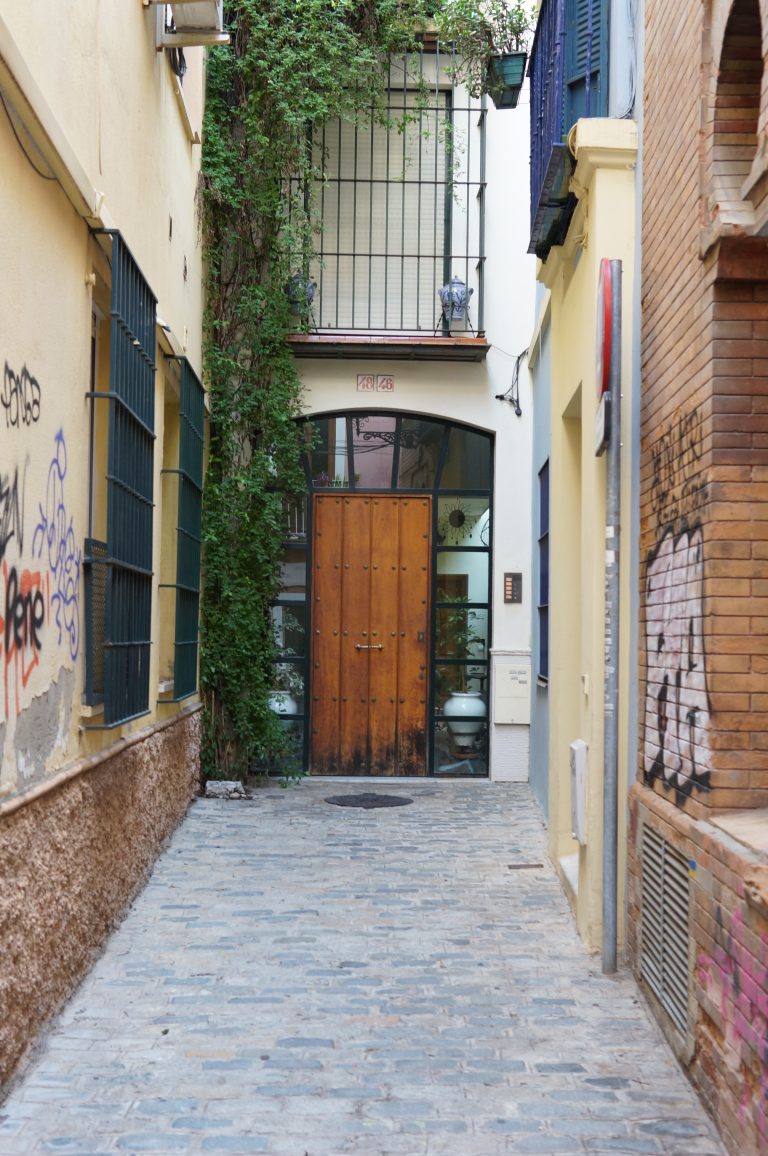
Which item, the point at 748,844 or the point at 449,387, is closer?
the point at 748,844

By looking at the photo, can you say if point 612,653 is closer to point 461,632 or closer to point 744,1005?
point 744,1005

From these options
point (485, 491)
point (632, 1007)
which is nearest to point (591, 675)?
point (632, 1007)

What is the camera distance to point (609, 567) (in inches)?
221

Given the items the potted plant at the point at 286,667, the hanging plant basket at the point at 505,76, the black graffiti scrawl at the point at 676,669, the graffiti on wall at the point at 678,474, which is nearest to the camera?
the black graffiti scrawl at the point at 676,669

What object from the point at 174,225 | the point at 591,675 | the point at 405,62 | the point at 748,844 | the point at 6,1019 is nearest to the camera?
the point at 748,844

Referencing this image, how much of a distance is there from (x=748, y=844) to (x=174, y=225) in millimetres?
6631

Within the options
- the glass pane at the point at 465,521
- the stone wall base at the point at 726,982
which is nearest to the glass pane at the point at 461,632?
the glass pane at the point at 465,521

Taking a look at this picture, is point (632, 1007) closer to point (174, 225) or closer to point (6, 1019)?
point (6, 1019)

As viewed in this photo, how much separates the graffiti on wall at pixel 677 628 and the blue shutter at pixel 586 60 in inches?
99.6

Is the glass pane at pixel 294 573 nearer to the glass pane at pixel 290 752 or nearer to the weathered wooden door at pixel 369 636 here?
the weathered wooden door at pixel 369 636

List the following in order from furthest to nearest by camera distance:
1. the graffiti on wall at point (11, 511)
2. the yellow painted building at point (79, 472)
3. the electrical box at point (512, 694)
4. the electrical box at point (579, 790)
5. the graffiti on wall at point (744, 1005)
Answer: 1. the electrical box at point (512, 694)
2. the electrical box at point (579, 790)
3. the yellow painted building at point (79, 472)
4. the graffiti on wall at point (11, 511)
5. the graffiti on wall at point (744, 1005)

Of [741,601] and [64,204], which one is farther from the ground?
[64,204]

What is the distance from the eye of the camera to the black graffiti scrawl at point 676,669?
173 inches

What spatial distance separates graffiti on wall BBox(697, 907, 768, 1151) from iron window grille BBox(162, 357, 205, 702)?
5283mm
